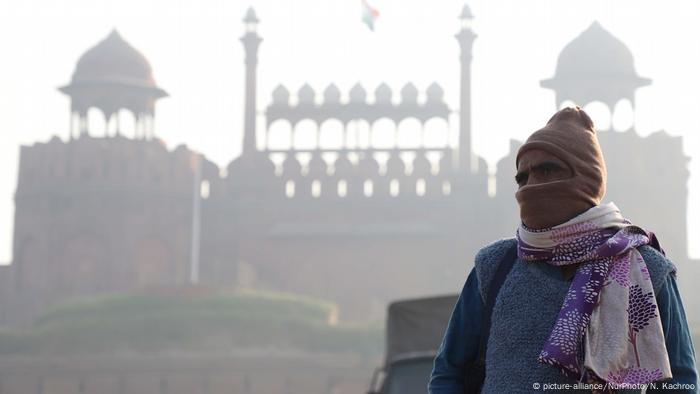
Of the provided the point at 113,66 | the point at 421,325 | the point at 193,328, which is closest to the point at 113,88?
the point at 113,66

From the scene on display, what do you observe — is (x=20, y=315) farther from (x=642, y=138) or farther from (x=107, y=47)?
(x=642, y=138)

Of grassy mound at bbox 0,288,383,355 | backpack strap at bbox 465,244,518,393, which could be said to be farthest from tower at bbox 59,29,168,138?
backpack strap at bbox 465,244,518,393

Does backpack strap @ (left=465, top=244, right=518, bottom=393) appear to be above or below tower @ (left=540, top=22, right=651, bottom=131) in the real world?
below

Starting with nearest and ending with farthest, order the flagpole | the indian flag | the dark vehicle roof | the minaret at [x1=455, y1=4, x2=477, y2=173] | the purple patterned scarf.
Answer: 1. the purple patterned scarf
2. the dark vehicle roof
3. the indian flag
4. the flagpole
5. the minaret at [x1=455, y1=4, x2=477, y2=173]

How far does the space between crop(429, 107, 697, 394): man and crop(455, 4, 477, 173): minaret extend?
31.7 metres

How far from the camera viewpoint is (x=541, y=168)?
2625 millimetres

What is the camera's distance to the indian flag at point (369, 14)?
93.3 feet

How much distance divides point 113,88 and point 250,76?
2.98 m

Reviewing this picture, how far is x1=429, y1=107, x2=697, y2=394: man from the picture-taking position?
249 centimetres

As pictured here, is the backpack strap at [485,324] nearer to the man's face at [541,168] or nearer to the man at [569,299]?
the man at [569,299]

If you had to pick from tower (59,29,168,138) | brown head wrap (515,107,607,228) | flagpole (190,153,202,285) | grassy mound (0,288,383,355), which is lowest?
grassy mound (0,288,383,355)

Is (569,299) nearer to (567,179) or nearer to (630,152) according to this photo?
(567,179)

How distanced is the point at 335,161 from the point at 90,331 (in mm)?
7290

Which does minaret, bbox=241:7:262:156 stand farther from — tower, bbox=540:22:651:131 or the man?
the man
